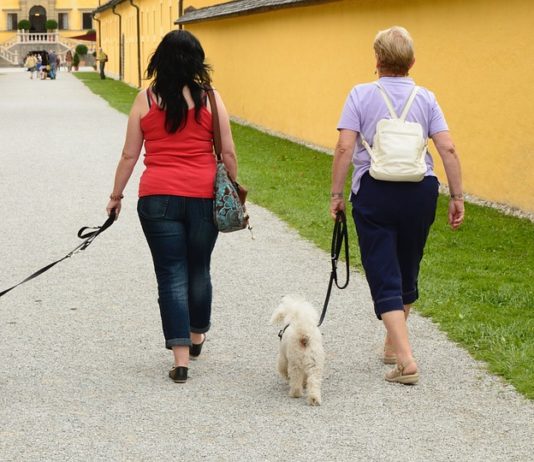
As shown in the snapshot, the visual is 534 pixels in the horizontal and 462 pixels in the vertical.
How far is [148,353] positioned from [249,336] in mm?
620

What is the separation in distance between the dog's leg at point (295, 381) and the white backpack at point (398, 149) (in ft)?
3.10

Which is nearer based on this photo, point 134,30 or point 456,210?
point 456,210

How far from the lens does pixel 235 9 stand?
24.2 metres

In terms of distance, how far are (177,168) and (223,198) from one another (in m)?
0.25

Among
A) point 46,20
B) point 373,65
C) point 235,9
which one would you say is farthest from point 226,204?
point 46,20

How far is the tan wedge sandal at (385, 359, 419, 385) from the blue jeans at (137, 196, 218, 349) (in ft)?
3.19

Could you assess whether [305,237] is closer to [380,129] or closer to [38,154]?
[380,129]

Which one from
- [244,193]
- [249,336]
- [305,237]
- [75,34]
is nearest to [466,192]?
[305,237]

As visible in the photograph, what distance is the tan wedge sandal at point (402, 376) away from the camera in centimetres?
519

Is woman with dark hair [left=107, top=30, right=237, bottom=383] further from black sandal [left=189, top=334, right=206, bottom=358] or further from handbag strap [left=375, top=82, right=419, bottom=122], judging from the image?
handbag strap [left=375, top=82, right=419, bottom=122]

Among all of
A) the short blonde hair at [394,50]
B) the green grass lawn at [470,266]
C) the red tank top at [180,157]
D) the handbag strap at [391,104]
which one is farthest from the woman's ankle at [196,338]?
the short blonde hair at [394,50]

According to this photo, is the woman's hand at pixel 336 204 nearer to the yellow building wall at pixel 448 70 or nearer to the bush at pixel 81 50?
the yellow building wall at pixel 448 70

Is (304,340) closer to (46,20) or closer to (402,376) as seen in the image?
(402,376)

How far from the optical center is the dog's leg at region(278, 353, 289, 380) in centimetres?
518
